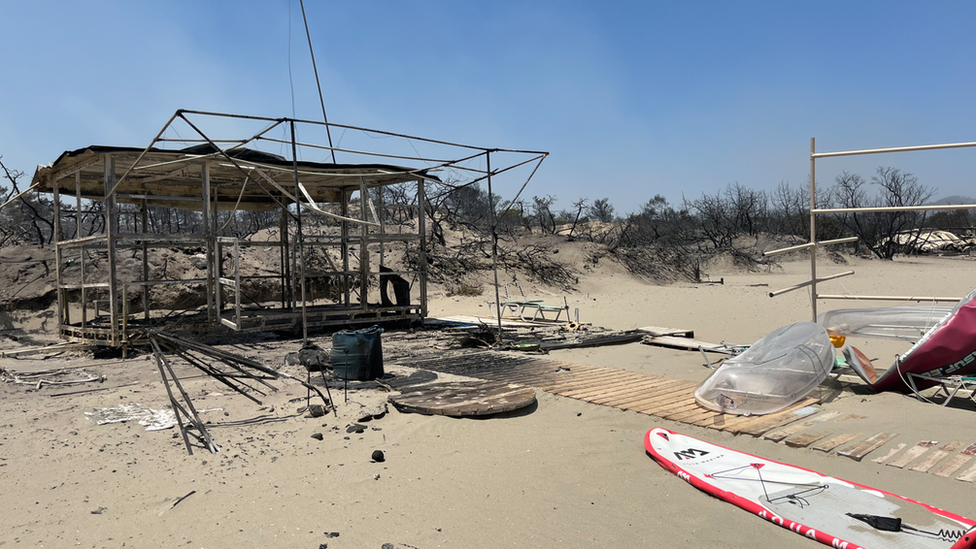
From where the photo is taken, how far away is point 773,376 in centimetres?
628

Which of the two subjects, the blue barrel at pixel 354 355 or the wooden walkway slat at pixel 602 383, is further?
the blue barrel at pixel 354 355

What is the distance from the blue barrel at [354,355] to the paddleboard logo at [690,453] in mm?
3668

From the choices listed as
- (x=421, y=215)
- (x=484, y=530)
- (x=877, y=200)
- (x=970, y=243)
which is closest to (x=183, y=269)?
(x=421, y=215)

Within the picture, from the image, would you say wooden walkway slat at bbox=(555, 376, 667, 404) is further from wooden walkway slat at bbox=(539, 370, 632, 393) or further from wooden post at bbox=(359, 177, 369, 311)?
wooden post at bbox=(359, 177, 369, 311)

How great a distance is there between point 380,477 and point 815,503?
8.95ft

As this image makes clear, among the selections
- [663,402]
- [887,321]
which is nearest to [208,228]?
[663,402]

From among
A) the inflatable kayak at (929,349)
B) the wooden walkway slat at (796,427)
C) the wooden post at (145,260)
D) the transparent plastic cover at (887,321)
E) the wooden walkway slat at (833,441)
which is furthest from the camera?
the wooden post at (145,260)

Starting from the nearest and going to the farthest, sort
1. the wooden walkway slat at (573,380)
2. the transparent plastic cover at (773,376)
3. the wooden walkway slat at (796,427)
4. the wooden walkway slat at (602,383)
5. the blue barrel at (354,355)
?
the wooden walkway slat at (796,427), the transparent plastic cover at (773,376), the wooden walkway slat at (602,383), the wooden walkway slat at (573,380), the blue barrel at (354,355)

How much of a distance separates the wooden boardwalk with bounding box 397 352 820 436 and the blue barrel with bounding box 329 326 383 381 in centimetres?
114

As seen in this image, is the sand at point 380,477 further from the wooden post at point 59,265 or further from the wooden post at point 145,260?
the wooden post at point 145,260

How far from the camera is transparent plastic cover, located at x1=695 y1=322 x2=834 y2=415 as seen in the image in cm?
606

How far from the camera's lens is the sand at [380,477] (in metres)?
3.53

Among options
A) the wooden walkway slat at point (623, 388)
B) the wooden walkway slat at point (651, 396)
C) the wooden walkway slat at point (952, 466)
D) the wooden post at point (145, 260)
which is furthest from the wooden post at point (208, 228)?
the wooden walkway slat at point (952, 466)

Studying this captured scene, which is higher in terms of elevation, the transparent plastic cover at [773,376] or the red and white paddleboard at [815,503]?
the transparent plastic cover at [773,376]
